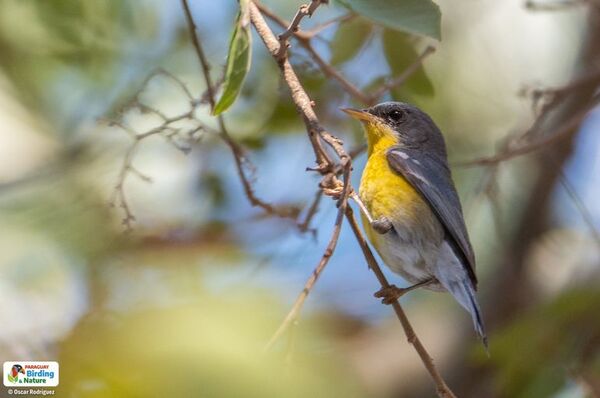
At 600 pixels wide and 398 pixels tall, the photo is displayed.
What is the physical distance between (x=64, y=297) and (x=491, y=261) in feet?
8.53

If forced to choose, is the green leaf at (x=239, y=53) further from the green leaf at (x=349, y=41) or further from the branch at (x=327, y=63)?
the green leaf at (x=349, y=41)

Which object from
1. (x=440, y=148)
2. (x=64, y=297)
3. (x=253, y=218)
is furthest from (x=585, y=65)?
(x=64, y=297)

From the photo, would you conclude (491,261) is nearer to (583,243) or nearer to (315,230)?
(583,243)

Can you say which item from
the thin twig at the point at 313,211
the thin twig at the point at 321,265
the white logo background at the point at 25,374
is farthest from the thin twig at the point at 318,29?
the white logo background at the point at 25,374

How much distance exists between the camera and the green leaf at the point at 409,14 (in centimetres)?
244

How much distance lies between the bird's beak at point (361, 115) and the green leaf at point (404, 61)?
171mm

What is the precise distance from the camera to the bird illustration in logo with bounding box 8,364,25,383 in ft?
10.0

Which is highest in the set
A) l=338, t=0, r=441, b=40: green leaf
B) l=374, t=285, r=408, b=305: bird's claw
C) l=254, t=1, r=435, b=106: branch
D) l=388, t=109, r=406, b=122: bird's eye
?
l=388, t=109, r=406, b=122: bird's eye

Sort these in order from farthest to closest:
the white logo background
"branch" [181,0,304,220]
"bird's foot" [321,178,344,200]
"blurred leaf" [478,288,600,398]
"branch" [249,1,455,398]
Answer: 1. "blurred leaf" [478,288,600,398]
2. "branch" [181,0,304,220]
3. the white logo background
4. "bird's foot" [321,178,344,200]
5. "branch" [249,1,455,398]

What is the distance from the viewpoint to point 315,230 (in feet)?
10.9

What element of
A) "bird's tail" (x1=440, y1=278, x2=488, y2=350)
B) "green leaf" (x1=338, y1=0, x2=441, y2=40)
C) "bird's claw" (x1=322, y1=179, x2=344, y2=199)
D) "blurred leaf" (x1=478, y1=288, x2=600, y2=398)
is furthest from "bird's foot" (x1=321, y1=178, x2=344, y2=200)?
"blurred leaf" (x1=478, y1=288, x2=600, y2=398)

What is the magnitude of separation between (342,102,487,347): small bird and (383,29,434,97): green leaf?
230 mm

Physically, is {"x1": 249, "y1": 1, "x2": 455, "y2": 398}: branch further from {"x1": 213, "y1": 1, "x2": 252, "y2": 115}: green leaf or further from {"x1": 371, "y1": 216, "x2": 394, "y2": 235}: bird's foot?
{"x1": 371, "y1": 216, "x2": 394, "y2": 235}: bird's foot

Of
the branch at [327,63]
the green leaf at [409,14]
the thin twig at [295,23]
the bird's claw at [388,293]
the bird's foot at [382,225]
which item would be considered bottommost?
the bird's claw at [388,293]
